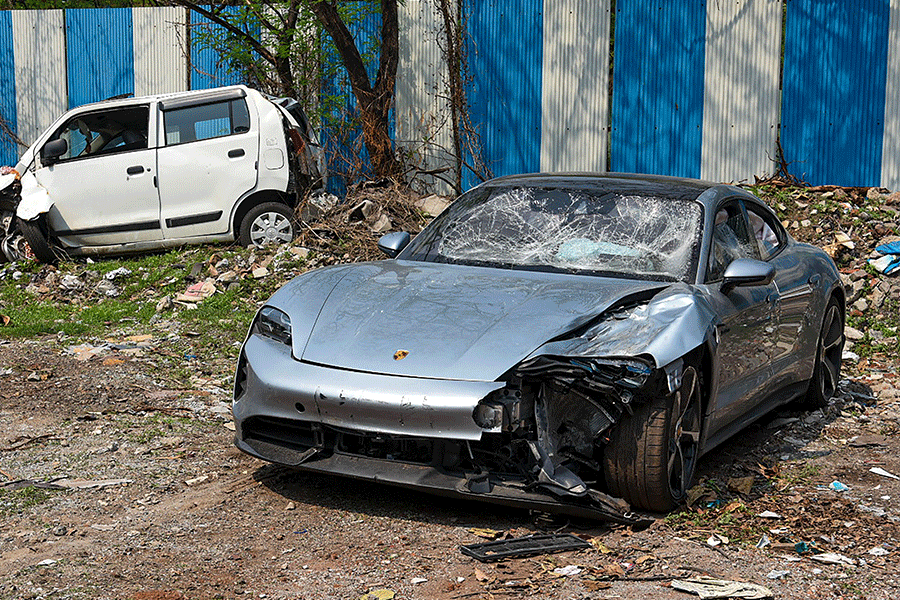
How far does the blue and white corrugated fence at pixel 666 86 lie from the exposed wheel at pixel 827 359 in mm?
6813

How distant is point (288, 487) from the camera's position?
502 cm

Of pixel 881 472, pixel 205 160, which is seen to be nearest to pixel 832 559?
pixel 881 472

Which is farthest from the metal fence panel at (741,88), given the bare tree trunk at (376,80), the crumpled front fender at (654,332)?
the crumpled front fender at (654,332)

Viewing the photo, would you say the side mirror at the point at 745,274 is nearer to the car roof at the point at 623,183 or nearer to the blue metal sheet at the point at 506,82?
the car roof at the point at 623,183

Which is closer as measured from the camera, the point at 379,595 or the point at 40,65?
the point at 379,595

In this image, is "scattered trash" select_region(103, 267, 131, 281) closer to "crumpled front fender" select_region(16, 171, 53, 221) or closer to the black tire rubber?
the black tire rubber

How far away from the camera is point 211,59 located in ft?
52.0

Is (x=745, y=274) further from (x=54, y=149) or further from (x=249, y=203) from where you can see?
(x=54, y=149)

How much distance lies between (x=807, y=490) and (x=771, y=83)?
9.56 m

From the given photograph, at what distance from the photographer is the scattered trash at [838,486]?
→ 207 inches

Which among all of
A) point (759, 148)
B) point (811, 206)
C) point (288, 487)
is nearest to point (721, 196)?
point (288, 487)

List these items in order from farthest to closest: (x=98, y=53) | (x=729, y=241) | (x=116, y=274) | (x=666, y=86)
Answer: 1. (x=98, y=53)
2. (x=666, y=86)
3. (x=116, y=274)
4. (x=729, y=241)

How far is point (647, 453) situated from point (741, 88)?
10.4m

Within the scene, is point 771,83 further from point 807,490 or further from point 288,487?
point 288,487
